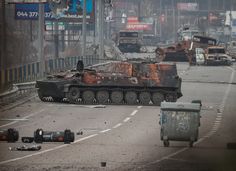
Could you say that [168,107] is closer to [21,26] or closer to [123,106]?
[123,106]

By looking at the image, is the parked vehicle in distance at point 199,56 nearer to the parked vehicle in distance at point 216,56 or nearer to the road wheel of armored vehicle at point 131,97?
the parked vehicle in distance at point 216,56

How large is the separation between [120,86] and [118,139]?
14169mm

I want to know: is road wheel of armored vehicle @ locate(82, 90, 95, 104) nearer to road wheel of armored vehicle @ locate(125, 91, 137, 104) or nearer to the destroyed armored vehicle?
the destroyed armored vehicle

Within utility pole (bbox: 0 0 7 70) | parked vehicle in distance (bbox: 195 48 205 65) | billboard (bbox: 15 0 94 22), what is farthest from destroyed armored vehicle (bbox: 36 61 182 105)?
parked vehicle in distance (bbox: 195 48 205 65)

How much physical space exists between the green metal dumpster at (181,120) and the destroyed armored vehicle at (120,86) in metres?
16.8

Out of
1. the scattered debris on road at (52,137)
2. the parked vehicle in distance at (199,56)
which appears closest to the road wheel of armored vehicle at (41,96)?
the scattered debris on road at (52,137)

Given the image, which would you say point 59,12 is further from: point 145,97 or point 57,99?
point 145,97

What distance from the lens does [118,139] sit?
30266 mm

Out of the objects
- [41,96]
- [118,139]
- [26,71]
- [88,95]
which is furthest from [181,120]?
[26,71]

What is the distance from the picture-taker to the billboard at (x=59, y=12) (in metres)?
76.2

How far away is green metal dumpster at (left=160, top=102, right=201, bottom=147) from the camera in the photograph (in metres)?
26.9

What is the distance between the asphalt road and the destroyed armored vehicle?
0.69 m

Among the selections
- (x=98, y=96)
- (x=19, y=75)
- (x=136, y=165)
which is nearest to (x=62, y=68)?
(x=19, y=75)

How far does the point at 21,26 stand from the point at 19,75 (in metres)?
21.2
